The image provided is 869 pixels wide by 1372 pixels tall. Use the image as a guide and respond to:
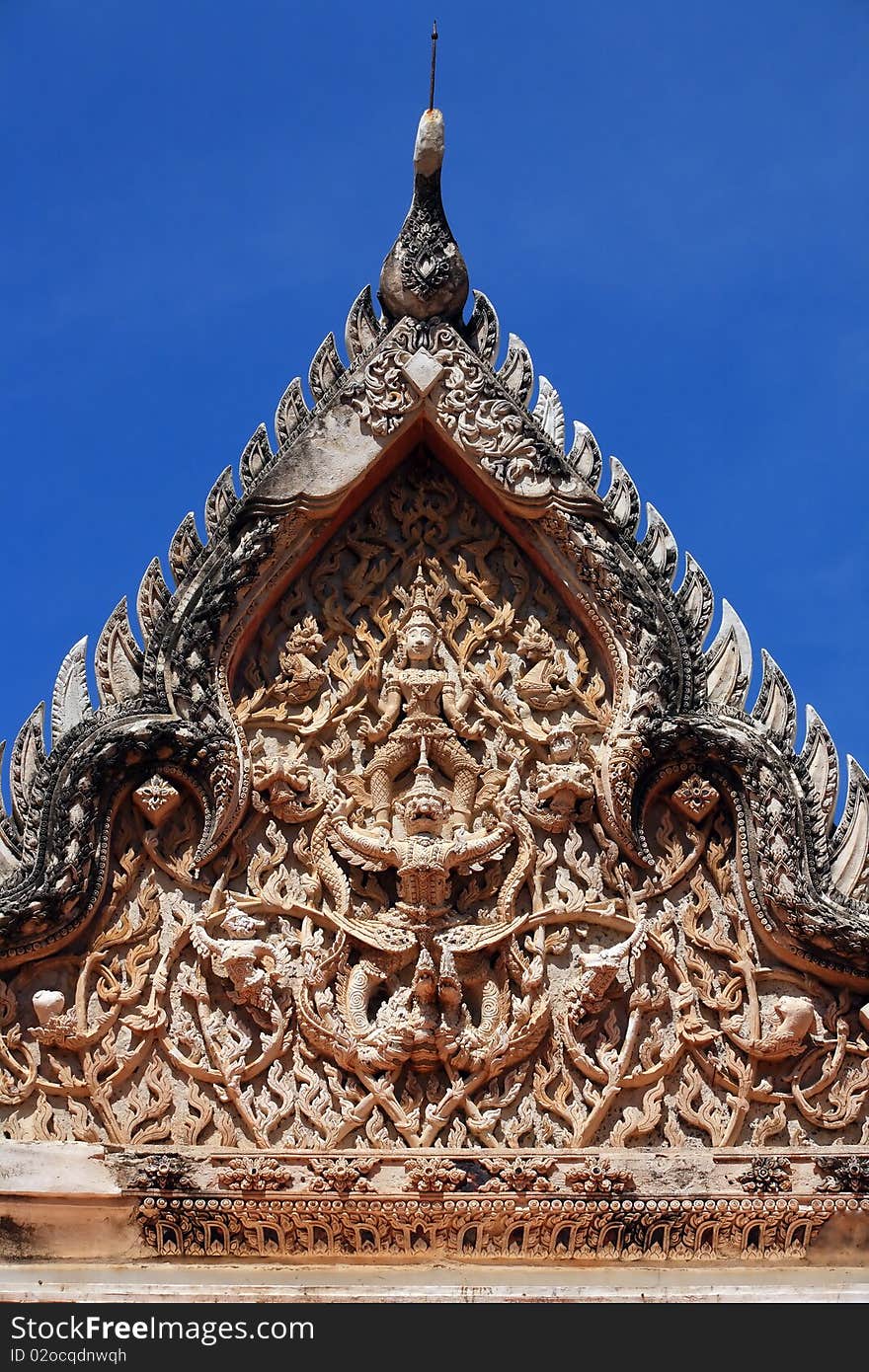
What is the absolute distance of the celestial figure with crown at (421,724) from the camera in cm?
984

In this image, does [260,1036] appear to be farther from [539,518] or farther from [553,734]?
[539,518]

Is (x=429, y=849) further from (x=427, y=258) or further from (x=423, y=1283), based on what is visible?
(x=427, y=258)

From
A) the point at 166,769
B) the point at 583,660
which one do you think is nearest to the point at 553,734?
the point at 583,660

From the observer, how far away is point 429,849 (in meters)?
9.58

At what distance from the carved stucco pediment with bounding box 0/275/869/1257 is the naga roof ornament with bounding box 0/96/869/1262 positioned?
2cm

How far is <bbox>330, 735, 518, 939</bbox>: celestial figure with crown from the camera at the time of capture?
955cm

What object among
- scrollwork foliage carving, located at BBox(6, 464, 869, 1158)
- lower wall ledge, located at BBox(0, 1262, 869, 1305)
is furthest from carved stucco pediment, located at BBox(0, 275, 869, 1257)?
lower wall ledge, located at BBox(0, 1262, 869, 1305)

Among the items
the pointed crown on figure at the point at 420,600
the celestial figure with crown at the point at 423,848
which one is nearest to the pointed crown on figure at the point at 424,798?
the celestial figure with crown at the point at 423,848

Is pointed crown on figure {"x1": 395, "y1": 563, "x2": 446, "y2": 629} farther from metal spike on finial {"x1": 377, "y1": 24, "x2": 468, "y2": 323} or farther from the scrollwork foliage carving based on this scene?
metal spike on finial {"x1": 377, "y1": 24, "x2": 468, "y2": 323}

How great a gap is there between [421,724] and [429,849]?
59 centimetres

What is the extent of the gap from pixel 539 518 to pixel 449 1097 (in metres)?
2.57

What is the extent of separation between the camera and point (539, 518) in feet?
33.3

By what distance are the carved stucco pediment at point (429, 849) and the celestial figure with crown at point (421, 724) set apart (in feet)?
0.06

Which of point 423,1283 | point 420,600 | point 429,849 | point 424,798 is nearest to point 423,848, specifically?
point 429,849
